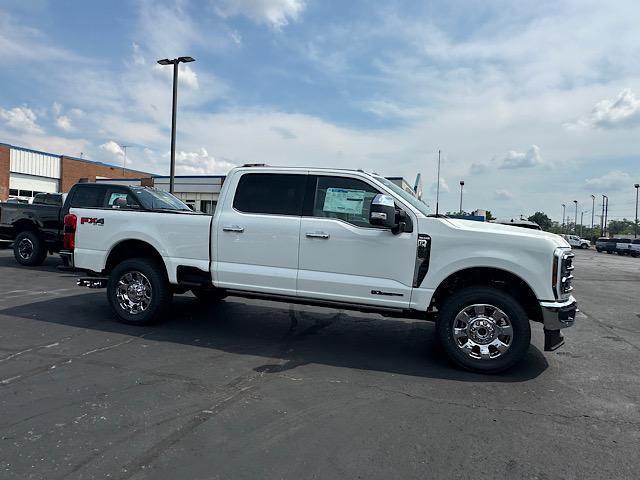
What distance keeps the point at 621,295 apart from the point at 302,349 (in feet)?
32.8

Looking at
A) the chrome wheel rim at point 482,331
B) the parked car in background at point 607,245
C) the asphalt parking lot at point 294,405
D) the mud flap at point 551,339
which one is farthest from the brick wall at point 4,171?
the parked car in background at point 607,245

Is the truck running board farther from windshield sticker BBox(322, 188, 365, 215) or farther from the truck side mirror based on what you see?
the truck side mirror

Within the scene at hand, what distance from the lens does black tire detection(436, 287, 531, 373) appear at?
194 inches

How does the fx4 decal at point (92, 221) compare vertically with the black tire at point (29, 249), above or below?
above

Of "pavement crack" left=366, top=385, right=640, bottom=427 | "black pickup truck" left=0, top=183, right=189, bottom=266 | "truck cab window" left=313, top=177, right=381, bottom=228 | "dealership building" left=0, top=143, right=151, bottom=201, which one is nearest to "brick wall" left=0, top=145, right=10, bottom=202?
"dealership building" left=0, top=143, right=151, bottom=201

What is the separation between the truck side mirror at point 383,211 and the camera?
4973mm

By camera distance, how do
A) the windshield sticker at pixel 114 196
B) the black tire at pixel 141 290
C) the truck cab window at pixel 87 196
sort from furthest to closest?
the truck cab window at pixel 87 196 < the windshield sticker at pixel 114 196 < the black tire at pixel 141 290

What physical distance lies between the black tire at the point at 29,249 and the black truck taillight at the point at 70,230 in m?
6.16

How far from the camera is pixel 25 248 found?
12.2 metres

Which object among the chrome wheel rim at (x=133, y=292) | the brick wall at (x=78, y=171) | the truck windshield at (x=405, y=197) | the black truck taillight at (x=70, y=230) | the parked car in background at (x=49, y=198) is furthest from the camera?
the brick wall at (x=78, y=171)

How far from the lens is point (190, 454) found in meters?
3.19

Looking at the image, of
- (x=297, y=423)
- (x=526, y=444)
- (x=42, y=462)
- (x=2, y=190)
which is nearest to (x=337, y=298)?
(x=297, y=423)

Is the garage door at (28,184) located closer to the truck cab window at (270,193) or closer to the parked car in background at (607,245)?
the truck cab window at (270,193)

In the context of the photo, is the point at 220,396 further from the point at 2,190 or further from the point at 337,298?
the point at 2,190
